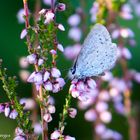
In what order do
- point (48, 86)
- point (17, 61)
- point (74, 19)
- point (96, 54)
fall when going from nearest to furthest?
point (48, 86)
point (96, 54)
point (74, 19)
point (17, 61)

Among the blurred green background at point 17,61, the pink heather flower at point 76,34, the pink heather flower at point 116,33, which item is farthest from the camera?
the blurred green background at point 17,61

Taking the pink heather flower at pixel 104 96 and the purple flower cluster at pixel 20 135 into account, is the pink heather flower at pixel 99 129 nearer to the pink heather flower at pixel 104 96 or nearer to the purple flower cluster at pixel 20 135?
the pink heather flower at pixel 104 96

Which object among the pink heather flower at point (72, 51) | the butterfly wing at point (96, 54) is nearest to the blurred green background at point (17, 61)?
the pink heather flower at point (72, 51)

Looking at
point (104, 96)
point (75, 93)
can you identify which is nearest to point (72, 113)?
point (75, 93)

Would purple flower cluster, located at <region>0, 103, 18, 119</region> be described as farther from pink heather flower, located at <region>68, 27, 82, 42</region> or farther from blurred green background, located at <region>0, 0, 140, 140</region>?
blurred green background, located at <region>0, 0, 140, 140</region>

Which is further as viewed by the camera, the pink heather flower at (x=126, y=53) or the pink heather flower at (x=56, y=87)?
the pink heather flower at (x=126, y=53)

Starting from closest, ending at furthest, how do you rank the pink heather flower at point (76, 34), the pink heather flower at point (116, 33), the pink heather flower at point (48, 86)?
the pink heather flower at point (48, 86)
the pink heather flower at point (116, 33)
the pink heather flower at point (76, 34)

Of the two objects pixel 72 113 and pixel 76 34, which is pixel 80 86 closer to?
pixel 72 113

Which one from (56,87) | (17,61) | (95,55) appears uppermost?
(17,61)

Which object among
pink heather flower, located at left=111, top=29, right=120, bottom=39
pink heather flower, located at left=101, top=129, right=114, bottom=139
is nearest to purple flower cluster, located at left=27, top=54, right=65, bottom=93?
pink heather flower, located at left=111, top=29, right=120, bottom=39
